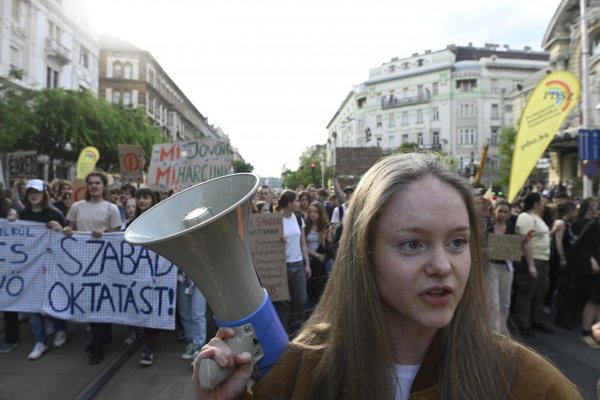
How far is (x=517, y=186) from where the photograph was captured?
6.09 metres

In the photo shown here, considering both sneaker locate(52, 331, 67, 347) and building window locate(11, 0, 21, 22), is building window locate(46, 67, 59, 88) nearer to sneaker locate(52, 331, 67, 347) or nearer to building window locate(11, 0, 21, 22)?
building window locate(11, 0, 21, 22)

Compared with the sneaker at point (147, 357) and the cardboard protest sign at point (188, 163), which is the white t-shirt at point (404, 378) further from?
the cardboard protest sign at point (188, 163)

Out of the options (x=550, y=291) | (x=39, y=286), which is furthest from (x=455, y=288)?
(x=550, y=291)

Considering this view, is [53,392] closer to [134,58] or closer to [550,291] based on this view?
[550,291]

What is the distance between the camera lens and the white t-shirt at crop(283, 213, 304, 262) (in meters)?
5.29

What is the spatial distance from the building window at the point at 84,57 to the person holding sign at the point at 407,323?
38.8 metres

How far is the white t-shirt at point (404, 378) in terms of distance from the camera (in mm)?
1128

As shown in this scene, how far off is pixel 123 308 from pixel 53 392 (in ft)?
3.41

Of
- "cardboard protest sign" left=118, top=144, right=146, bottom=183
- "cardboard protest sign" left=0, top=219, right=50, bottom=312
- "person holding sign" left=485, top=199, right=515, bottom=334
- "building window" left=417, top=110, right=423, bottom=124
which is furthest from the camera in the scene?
"building window" left=417, top=110, right=423, bottom=124

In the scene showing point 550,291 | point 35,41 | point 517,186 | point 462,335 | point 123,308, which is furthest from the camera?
point 35,41

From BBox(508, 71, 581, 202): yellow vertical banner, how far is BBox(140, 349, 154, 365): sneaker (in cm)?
487

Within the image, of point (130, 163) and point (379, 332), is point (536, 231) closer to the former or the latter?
point (379, 332)

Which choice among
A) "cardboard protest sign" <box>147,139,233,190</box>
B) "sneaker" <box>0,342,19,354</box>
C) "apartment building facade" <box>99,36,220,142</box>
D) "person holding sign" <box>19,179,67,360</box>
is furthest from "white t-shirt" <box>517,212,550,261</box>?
"apartment building facade" <box>99,36,220,142</box>

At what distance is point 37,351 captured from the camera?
4527 mm
